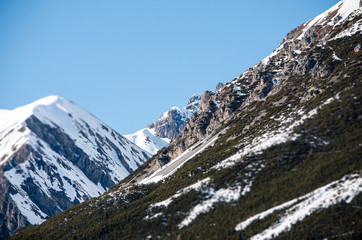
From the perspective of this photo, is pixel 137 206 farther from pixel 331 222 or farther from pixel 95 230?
pixel 331 222

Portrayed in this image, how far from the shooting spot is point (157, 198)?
512 ft

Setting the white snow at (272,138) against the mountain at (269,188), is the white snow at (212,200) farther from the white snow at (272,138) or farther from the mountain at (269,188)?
the white snow at (272,138)

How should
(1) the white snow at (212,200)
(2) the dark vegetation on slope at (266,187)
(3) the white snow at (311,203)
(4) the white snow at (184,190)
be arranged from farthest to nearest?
(4) the white snow at (184,190) → (1) the white snow at (212,200) → (2) the dark vegetation on slope at (266,187) → (3) the white snow at (311,203)

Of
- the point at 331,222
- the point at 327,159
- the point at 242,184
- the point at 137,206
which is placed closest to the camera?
the point at 331,222

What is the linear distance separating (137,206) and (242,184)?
46.4 metres

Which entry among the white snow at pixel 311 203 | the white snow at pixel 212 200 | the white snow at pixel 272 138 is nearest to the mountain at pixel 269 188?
the white snow at pixel 311 203

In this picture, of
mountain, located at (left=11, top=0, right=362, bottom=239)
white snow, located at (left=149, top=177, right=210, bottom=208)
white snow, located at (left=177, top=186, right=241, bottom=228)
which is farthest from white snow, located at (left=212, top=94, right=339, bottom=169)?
white snow, located at (left=177, top=186, right=241, bottom=228)

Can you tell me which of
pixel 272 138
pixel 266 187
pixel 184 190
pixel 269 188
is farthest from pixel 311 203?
pixel 184 190

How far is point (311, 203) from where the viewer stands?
108438mm

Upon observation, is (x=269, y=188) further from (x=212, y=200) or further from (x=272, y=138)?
(x=272, y=138)

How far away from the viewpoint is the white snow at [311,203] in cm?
10438

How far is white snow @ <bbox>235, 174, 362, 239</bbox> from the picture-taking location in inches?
4109

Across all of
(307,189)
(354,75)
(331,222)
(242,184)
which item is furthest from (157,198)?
(354,75)

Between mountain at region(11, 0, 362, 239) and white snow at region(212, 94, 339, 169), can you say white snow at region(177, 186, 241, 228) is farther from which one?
white snow at region(212, 94, 339, 169)
